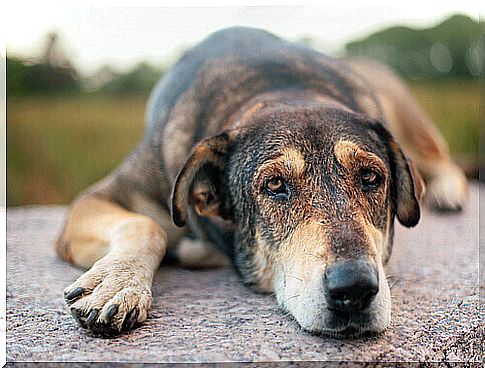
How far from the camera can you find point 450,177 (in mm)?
5426

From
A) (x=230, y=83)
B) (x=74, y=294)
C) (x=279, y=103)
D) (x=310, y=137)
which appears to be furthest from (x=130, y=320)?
(x=230, y=83)

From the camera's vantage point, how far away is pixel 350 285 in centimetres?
234

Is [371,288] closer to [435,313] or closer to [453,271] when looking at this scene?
[435,313]

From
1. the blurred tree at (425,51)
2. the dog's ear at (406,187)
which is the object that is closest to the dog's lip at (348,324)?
Answer: the dog's ear at (406,187)

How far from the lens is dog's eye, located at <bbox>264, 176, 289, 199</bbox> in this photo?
295 centimetres

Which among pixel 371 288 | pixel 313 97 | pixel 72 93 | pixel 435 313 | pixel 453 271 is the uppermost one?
pixel 313 97

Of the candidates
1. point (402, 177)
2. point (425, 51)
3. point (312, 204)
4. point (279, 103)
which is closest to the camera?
point (312, 204)

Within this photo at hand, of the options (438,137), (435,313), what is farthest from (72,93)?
(435,313)

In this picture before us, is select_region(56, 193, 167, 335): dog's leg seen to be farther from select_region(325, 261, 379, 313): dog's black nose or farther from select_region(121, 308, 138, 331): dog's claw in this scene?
select_region(325, 261, 379, 313): dog's black nose

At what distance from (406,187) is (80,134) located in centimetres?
491

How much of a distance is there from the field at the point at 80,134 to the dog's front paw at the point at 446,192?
176cm

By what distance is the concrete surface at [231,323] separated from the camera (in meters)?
2.40

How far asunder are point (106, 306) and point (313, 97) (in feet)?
5.52

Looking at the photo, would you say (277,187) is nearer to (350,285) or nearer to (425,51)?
(350,285)
